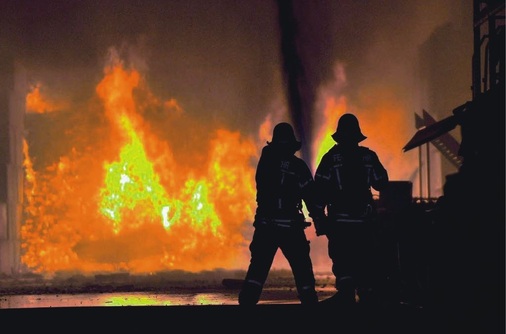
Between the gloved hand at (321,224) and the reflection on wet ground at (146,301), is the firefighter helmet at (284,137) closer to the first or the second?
the gloved hand at (321,224)

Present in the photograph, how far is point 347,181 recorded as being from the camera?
11.3 metres

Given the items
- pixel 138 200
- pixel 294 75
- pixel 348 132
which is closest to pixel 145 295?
pixel 348 132

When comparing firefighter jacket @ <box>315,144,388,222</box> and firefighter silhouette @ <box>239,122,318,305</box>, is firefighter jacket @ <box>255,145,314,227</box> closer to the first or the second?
firefighter silhouette @ <box>239,122,318,305</box>

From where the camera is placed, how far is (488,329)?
29.3 ft

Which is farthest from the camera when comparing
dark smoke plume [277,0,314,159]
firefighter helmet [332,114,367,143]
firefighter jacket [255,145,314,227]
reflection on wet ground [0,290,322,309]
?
dark smoke plume [277,0,314,159]

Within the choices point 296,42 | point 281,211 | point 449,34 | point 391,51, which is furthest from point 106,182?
point 281,211

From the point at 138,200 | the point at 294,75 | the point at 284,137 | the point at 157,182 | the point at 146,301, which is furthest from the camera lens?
the point at 138,200

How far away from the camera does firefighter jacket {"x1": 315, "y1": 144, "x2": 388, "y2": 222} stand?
37.1ft

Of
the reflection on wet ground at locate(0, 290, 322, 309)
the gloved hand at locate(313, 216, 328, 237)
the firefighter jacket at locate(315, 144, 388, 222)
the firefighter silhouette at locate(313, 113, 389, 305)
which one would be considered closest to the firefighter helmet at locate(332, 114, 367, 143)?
the firefighter silhouette at locate(313, 113, 389, 305)

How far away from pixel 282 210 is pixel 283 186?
1.00 ft

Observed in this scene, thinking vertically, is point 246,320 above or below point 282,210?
below

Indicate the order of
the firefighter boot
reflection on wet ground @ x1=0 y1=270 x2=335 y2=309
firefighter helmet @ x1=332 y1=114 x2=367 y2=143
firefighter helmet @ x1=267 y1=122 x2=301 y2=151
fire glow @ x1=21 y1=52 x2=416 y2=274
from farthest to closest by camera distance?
fire glow @ x1=21 y1=52 x2=416 y2=274, reflection on wet ground @ x1=0 y1=270 x2=335 y2=309, firefighter helmet @ x1=267 y1=122 x2=301 y2=151, firefighter helmet @ x1=332 y1=114 x2=367 y2=143, the firefighter boot

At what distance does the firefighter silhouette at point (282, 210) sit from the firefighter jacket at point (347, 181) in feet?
0.62

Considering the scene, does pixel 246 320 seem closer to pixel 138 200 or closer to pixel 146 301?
pixel 146 301
